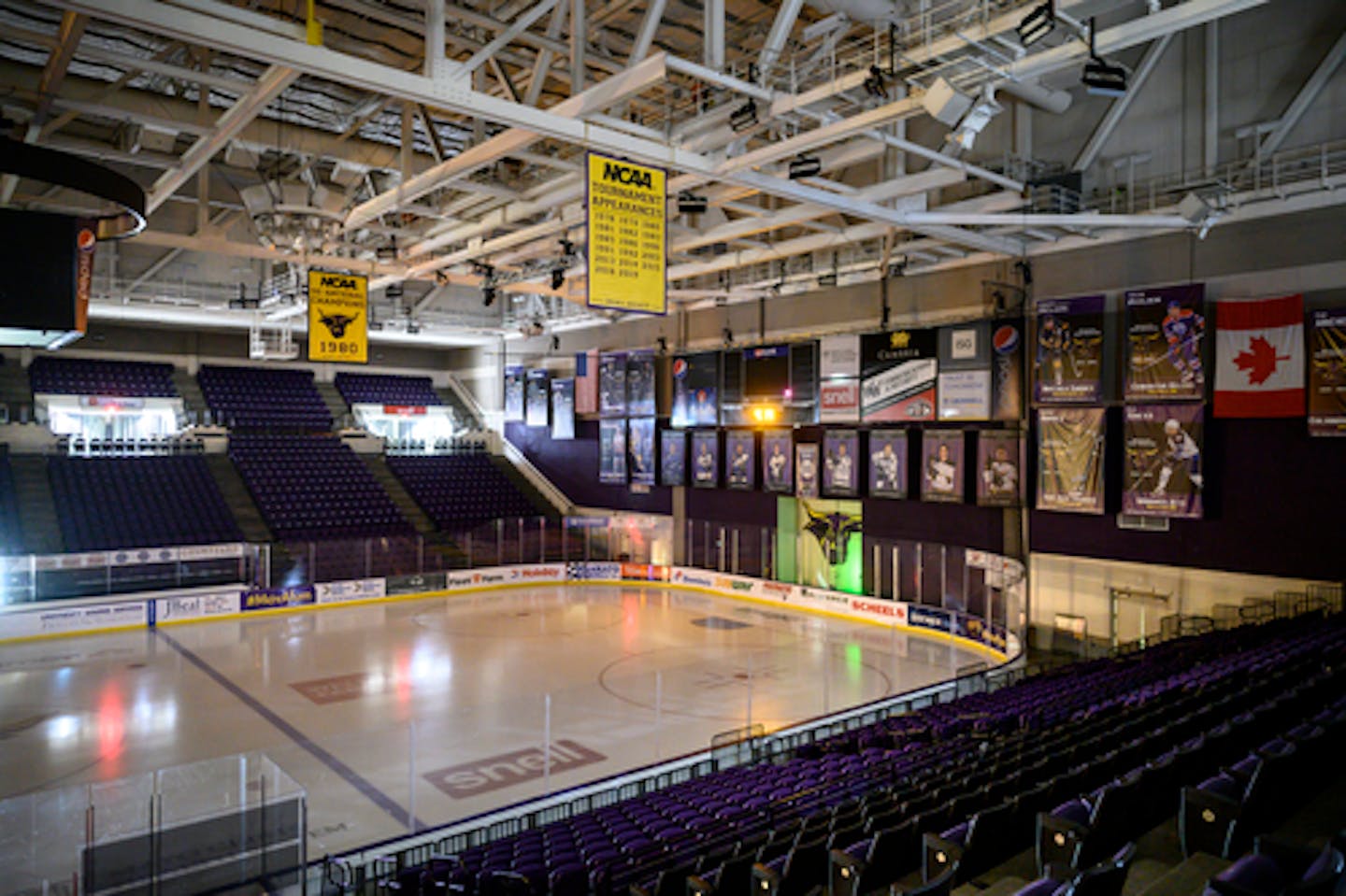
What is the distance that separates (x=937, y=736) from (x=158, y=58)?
15091mm

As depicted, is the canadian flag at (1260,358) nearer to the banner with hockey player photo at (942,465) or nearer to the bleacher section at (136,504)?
the banner with hockey player photo at (942,465)

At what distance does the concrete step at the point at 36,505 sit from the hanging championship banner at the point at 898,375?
76.3ft

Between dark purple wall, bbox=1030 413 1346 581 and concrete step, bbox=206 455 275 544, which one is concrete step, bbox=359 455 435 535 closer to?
concrete step, bbox=206 455 275 544

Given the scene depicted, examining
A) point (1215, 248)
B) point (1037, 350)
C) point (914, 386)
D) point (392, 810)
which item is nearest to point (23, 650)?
point (392, 810)

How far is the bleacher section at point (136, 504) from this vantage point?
26.2 m

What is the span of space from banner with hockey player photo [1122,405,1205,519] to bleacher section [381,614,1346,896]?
5.72m

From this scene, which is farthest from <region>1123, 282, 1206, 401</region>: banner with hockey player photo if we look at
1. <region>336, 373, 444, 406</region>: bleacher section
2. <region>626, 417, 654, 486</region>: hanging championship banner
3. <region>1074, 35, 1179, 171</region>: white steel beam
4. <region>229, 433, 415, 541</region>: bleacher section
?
<region>336, 373, 444, 406</region>: bleacher section

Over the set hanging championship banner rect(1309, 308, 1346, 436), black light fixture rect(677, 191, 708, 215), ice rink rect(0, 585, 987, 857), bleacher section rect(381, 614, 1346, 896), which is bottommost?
ice rink rect(0, 585, 987, 857)

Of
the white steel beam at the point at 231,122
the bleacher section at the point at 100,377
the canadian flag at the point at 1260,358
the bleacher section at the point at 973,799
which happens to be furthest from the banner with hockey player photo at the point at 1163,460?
the bleacher section at the point at 100,377

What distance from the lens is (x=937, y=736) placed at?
11125 mm

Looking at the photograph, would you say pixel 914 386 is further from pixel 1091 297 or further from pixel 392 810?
pixel 392 810

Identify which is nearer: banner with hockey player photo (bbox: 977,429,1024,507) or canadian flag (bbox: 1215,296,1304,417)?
canadian flag (bbox: 1215,296,1304,417)

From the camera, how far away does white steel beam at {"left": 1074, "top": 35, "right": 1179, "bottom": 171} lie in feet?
59.8

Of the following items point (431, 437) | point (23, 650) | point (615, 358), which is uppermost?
point (615, 358)
